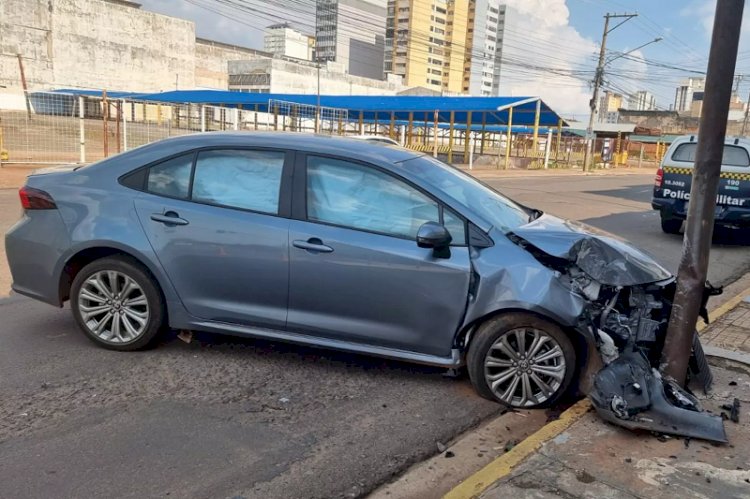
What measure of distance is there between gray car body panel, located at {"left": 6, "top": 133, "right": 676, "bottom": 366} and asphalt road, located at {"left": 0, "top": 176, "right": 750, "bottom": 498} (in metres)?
0.33

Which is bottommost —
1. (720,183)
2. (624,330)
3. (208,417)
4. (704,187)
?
(208,417)

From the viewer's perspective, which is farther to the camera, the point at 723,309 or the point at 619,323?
the point at 723,309

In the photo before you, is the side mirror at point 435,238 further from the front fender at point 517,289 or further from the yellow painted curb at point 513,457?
the yellow painted curb at point 513,457

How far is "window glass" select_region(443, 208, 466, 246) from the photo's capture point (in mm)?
3975

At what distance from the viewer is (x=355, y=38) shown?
114812 millimetres

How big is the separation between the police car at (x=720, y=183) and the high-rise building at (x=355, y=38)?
297ft

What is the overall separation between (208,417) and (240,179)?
1.66 metres

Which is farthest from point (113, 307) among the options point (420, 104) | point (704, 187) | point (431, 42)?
point (431, 42)

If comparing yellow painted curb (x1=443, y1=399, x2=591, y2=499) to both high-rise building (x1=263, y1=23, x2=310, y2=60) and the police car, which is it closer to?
the police car

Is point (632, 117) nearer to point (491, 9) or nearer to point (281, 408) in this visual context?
point (491, 9)

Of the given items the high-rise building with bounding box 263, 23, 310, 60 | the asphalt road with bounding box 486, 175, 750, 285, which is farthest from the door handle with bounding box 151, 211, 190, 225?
the high-rise building with bounding box 263, 23, 310, 60

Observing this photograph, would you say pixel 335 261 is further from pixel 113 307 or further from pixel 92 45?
pixel 92 45

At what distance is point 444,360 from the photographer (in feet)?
13.3

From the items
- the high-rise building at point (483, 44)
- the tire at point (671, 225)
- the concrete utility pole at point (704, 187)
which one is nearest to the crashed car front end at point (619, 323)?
the concrete utility pole at point (704, 187)
